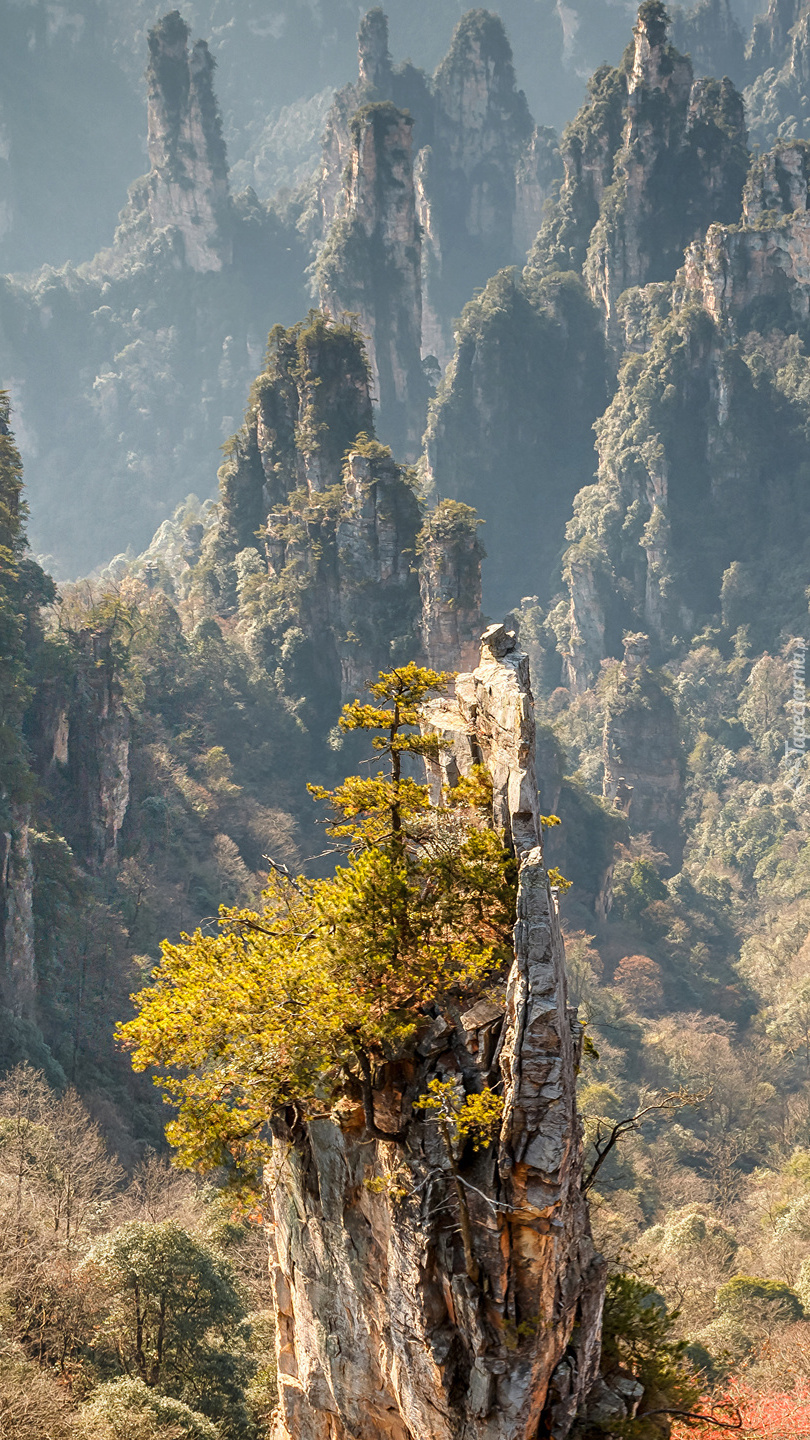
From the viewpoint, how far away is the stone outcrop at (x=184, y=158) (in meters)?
137

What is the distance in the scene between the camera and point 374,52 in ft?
494

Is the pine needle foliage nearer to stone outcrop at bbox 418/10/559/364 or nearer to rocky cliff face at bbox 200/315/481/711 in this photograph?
rocky cliff face at bbox 200/315/481/711

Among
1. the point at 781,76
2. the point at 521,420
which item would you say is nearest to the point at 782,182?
the point at 521,420

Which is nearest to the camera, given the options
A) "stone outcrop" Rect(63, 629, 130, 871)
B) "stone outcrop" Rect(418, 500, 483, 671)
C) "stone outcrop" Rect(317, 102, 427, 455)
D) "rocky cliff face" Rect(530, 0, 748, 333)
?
"stone outcrop" Rect(63, 629, 130, 871)

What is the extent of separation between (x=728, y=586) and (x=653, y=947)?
127 ft

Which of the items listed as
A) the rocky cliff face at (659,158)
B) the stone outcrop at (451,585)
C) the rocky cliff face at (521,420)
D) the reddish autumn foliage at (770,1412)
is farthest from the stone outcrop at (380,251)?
the reddish autumn foliage at (770,1412)

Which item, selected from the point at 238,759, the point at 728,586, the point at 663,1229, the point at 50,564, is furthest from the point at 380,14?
the point at 663,1229

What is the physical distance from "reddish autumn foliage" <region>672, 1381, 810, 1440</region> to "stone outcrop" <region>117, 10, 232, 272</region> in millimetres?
144729

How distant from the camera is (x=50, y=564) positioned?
522 feet

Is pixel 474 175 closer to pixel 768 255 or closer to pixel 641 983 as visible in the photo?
pixel 768 255

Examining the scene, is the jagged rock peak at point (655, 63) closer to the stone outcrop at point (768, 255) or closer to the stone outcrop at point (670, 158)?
the stone outcrop at point (670, 158)

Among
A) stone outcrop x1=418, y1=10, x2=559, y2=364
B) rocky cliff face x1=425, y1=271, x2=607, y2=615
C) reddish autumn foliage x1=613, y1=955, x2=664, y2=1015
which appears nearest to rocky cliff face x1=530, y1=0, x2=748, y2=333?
rocky cliff face x1=425, y1=271, x2=607, y2=615

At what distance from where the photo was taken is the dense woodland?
1578cm

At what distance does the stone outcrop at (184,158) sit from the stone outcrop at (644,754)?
300ft
